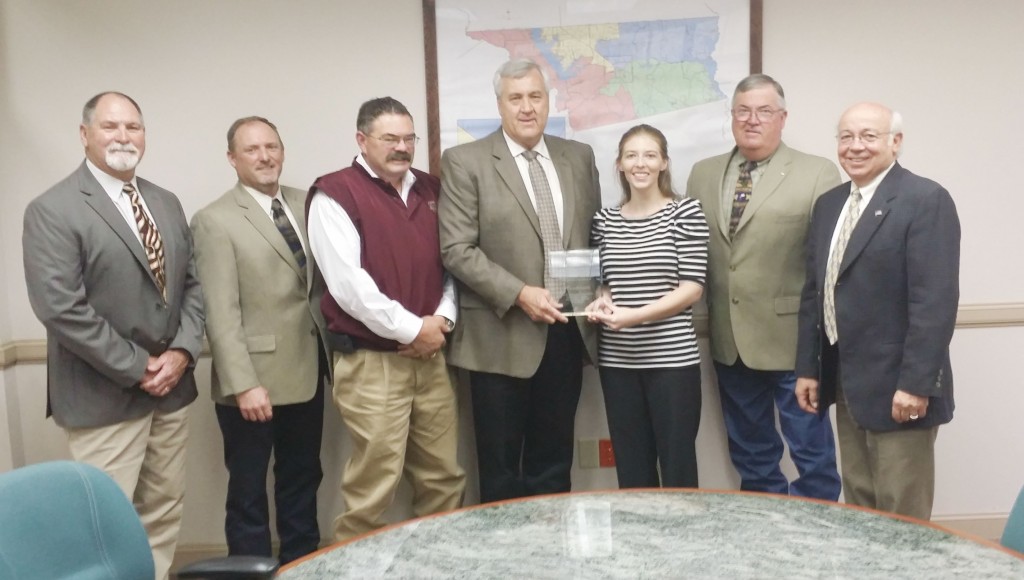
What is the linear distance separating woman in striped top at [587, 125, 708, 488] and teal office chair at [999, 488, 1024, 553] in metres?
1.16

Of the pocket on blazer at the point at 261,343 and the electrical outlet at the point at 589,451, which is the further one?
the electrical outlet at the point at 589,451

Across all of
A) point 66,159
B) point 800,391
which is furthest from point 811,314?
point 66,159

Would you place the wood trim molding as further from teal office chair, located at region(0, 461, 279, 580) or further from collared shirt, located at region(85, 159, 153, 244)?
teal office chair, located at region(0, 461, 279, 580)

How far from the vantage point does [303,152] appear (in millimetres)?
3215

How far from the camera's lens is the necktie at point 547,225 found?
2.82 meters

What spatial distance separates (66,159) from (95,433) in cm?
120

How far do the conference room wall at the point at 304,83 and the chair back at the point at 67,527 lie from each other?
1.76 m

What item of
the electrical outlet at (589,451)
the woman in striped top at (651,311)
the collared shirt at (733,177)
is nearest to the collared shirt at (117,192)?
the woman in striped top at (651,311)

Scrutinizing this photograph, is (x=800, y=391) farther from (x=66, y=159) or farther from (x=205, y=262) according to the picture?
(x=66, y=159)

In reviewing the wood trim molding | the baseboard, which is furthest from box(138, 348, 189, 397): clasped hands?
the baseboard

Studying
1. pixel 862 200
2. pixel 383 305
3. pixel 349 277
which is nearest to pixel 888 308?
pixel 862 200

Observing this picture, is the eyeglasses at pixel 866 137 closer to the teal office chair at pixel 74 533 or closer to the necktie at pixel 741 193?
the necktie at pixel 741 193

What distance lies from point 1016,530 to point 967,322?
6.03ft

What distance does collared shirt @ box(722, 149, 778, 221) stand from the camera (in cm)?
288
